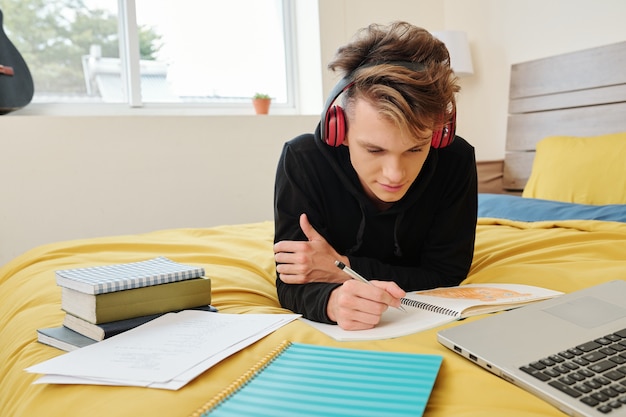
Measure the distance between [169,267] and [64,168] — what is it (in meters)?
1.77

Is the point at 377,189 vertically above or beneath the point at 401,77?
beneath

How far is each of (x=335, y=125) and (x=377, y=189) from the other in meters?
0.15

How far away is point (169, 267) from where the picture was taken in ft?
3.34

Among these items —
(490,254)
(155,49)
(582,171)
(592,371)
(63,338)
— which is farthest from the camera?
(155,49)

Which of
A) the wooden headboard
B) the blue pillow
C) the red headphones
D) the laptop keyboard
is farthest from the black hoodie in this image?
the wooden headboard

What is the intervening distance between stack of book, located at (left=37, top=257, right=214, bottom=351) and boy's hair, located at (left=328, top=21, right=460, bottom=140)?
445 mm

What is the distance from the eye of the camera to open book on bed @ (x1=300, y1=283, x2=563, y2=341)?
33.2 inches

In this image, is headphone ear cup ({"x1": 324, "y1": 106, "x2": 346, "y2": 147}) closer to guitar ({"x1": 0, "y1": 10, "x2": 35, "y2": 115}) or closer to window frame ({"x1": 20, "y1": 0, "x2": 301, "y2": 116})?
guitar ({"x1": 0, "y1": 10, "x2": 35, "y2": 115})

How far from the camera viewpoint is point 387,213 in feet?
3.92

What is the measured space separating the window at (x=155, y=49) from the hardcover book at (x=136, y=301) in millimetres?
2269

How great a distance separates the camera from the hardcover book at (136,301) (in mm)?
847

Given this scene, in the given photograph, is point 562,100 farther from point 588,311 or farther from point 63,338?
point 63,338

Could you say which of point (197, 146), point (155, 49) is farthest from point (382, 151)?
point (155, 49)

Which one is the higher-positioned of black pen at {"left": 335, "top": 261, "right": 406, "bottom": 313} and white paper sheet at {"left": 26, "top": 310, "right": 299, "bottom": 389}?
black pen at {"left": 335, "top": 261, "right": 406, "bottom": 313}
